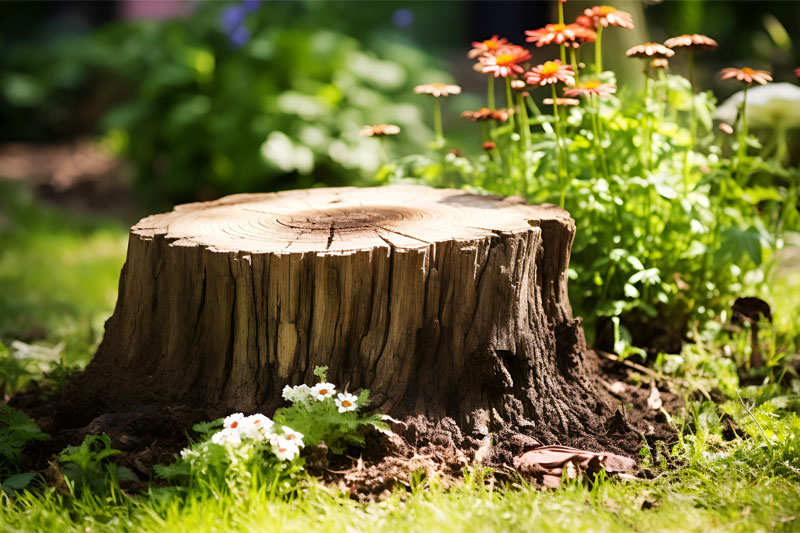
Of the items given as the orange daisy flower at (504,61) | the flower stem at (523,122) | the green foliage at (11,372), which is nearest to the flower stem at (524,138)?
the flower stem at (523,122)

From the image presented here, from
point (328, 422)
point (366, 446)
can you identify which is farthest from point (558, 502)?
point (328, 422)

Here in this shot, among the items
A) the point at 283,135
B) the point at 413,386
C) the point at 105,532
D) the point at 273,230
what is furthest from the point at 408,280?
the point at 283,135

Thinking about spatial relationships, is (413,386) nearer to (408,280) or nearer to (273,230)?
(408,280)

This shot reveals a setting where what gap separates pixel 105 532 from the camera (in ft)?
7.14

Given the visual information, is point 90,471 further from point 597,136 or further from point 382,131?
point 597,136

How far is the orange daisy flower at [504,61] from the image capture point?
291 cm

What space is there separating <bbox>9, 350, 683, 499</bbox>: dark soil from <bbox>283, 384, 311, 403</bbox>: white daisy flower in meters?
0.15

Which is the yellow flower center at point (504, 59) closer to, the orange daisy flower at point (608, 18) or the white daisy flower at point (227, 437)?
the orange daisy flower at point (608, 18)

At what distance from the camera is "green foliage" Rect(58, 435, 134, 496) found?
2316mm

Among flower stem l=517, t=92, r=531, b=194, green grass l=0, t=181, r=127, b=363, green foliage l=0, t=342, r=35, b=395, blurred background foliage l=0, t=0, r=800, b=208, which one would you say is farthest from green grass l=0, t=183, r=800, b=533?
blurred background foliage l=0, t=0, r=800, b=208

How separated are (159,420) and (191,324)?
326 millimetres

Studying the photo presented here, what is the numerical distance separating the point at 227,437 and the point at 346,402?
0.36 meters

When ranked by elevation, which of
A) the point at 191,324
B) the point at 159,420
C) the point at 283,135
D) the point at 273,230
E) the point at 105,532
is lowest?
the point at 105,532

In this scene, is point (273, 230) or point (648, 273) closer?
point (273, 230)
